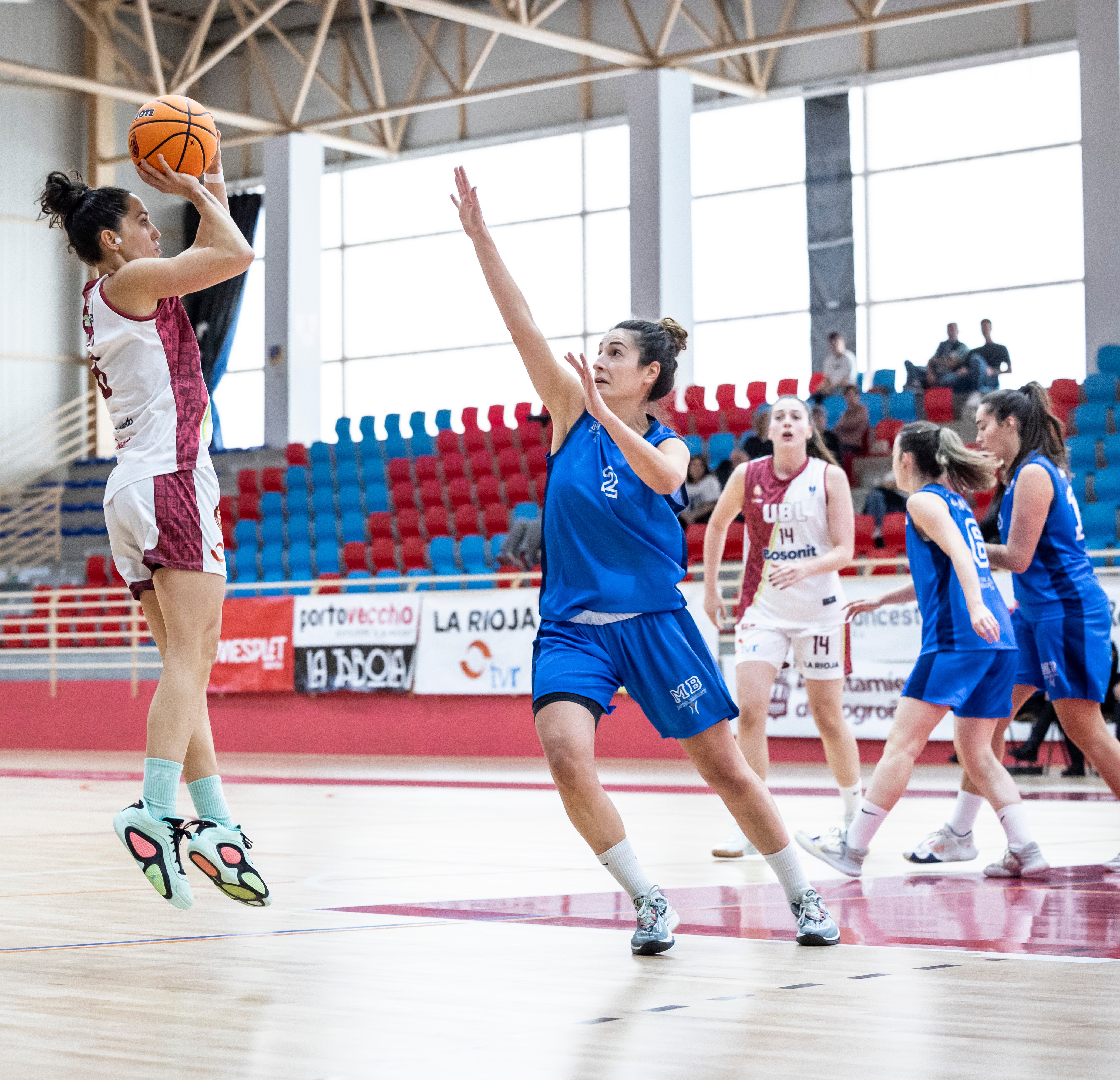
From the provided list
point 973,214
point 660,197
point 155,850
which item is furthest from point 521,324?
point 973,214

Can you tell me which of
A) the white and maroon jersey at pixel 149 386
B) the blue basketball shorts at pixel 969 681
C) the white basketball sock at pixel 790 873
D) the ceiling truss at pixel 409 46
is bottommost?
the white basketball sock at pixel 790 873

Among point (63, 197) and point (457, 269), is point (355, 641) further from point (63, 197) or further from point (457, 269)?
point (63, 197)

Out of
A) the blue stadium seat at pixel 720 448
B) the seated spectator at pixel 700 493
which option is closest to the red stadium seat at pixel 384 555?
the blue stadium seat at pixel 720 448

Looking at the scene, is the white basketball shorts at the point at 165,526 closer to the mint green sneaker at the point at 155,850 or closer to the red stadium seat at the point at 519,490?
the mint green sneaker at the point at 155,850

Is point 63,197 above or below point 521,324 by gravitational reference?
above

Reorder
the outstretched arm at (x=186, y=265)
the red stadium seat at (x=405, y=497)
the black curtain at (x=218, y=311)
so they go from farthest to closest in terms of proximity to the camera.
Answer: the black curtain at (x=218, y=311) < the red stadium seat at (x=405, y=497) < the outstretched arm at (x=186, y=265)

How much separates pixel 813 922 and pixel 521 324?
1.54 m

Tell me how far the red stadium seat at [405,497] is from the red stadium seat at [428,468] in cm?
16

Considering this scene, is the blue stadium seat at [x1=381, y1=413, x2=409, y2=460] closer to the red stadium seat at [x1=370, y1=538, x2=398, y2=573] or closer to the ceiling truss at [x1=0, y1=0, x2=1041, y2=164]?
the red stadium seat at [x1=370, y1=538, x2=398, y2=573]

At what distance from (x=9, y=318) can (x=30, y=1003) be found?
71.3 ft

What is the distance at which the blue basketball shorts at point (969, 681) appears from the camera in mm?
5324

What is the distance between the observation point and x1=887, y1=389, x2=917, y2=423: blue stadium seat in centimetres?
1609

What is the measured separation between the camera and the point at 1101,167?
659 inches

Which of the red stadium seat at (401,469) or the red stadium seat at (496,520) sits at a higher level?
the red stadium seat at (401,469)
